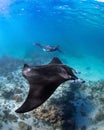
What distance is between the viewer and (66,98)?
15578mm

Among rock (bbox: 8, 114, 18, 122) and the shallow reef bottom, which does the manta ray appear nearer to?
the shallow reef bottom

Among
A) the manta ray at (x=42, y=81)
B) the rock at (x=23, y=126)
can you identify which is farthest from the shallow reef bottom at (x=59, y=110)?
the manta ray at (x=42, y=81)

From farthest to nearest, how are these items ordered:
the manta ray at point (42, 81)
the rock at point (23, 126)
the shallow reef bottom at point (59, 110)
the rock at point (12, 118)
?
the rock at point (12, 118) < the shallow reef bottom at point (59, 110) < the rock at point (23, 126) < the manta ray at point (42, 81)

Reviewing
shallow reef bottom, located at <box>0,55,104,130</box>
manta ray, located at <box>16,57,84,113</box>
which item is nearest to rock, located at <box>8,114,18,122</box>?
shallow reef bottom, located at <box>0,55,104,130</box>

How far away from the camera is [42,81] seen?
7035mm

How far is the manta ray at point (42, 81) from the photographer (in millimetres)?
5637

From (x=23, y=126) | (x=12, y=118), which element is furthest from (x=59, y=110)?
(x=12, y=118)

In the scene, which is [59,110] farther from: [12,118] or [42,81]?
[42,81]

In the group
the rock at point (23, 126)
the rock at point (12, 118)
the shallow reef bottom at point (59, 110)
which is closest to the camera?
the rock at point (23, 126)

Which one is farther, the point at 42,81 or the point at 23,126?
the point at 23,126

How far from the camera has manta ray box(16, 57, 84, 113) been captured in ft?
18.5

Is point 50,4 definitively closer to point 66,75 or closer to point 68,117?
point 68,117

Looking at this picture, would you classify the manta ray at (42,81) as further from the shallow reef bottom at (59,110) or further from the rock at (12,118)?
the rock at (12,118)

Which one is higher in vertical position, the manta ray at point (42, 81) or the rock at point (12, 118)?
the manta ray at point (42, 81)
